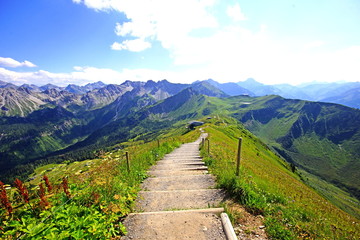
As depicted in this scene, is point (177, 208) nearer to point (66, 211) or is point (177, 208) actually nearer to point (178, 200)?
point (178, 200)

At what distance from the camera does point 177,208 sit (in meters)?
8.19

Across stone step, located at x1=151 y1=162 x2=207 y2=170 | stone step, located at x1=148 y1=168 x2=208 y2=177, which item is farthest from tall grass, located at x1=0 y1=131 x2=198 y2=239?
stone step, located at x1=151 y1=162 x2=207 y2=170

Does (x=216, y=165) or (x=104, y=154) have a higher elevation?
(x=104, y=154)

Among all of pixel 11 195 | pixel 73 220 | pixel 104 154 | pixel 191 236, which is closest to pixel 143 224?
pixel 191 236

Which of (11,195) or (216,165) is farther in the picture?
(216,165)

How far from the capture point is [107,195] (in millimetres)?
7418

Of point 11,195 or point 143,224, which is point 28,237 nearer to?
point 11,195

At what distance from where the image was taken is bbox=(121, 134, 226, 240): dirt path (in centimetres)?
630

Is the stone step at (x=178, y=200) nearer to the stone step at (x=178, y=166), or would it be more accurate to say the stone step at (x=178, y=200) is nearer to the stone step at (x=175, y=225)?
the stone step at (x=175, y=225)

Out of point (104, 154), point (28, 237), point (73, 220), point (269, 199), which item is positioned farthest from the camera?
point (104, 154)

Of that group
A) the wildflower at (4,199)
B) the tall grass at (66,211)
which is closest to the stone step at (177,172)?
the tall grass at (66,211)

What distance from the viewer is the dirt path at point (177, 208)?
6.30 meters

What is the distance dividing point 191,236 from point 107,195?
3.85 meters

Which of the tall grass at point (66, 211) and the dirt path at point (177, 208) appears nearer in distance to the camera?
the tall grass at point (66, 211)
